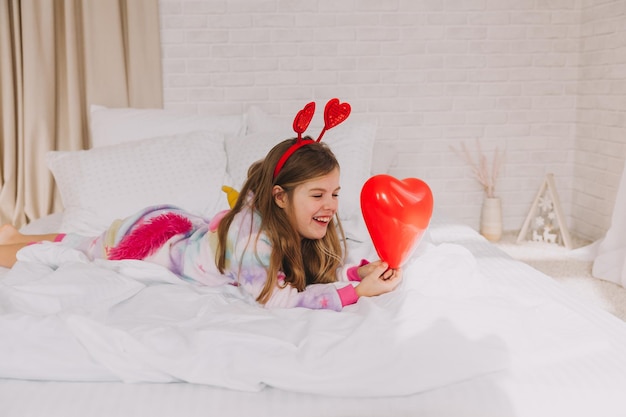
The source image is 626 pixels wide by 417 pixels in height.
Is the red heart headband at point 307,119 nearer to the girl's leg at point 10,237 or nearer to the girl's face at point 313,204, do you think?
the girl's face at point 313,204

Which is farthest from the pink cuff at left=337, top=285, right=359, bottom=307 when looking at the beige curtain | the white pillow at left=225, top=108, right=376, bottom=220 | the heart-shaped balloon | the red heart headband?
the beige curtain

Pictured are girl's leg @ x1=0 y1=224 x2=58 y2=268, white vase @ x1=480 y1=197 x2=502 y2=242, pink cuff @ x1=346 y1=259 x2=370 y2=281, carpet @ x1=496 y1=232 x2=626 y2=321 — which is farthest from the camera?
white vase @ x1=480 y1=197 x2=502 y2=242

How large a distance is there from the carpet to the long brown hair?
1.11 m

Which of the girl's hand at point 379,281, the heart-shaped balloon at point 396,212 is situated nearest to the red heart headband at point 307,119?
the heart-shaped balloon at point 396,212

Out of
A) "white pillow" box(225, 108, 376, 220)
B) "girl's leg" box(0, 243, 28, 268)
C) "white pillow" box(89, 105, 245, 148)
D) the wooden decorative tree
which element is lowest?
the wooden decorative tree

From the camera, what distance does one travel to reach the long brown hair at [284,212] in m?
1.67

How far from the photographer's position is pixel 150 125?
9.08 feet

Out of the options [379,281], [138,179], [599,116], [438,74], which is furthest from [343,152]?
[599,116]

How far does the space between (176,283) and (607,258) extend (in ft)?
6.35

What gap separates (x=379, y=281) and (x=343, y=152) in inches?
39.2

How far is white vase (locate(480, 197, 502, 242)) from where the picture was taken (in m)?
3.42

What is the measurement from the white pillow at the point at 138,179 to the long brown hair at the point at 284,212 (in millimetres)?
627

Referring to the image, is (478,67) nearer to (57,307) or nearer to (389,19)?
(389,19)

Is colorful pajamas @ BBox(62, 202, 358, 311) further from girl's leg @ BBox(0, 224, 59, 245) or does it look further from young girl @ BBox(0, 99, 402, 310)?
girl's leg @ BBox(0, 224, 59, 245)
